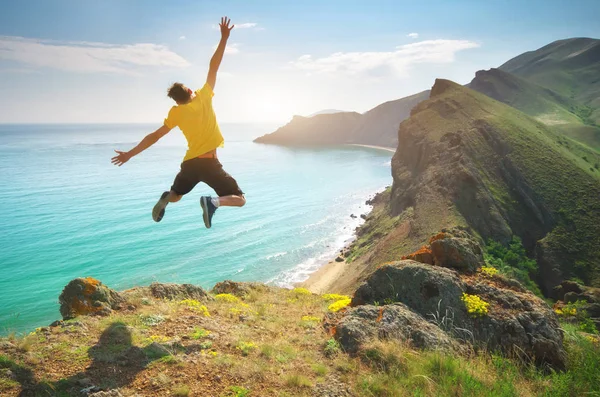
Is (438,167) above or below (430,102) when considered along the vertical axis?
below

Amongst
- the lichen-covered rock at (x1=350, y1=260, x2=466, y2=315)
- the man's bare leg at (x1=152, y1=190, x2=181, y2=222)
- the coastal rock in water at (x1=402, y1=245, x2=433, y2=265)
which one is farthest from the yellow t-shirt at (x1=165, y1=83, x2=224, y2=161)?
the coastal rock in water at (x1=402, y1=245, x2=433, y2=265)

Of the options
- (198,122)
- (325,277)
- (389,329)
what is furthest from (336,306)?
(325,277)

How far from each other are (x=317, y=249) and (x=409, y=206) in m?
16.8

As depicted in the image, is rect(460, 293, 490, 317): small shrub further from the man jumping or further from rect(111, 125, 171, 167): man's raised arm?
rect(111, 125, 171, 167): man's raised arm

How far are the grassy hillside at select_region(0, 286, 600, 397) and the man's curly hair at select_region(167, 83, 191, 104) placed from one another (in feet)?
14.0

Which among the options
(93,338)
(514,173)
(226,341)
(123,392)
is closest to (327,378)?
(226,341)

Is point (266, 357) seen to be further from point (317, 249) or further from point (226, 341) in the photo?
point (317, 249)

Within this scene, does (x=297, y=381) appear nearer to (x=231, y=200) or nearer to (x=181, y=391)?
(x=181, y=391)

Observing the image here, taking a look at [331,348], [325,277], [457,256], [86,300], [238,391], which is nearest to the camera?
[238,391]

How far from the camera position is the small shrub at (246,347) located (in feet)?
19.4

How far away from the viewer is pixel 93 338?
602 cm

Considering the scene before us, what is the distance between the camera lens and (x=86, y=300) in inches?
302

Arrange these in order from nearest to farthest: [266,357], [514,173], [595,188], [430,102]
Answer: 1. [266,357]
2. [595,188]
3. [514,173]
4. [430,102]

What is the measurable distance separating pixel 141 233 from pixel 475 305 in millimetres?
57466
